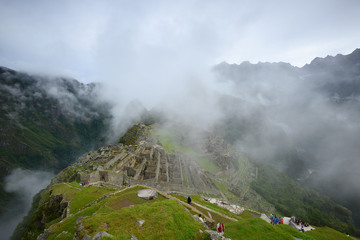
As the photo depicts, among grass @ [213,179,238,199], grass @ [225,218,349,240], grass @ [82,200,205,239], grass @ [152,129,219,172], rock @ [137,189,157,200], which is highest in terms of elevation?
grass @ [82,200,205,239]

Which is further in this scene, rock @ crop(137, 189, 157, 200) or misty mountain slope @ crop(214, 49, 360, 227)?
misty mountain slope @ crop(214, 49, 360, 227)

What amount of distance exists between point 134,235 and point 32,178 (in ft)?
629

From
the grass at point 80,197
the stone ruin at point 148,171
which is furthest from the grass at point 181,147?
the grass at point 80,197

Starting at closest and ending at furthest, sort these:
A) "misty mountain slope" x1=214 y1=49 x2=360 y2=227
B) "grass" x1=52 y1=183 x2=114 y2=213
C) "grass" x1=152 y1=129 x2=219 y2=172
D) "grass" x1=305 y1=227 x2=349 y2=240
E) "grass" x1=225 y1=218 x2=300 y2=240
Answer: "grass" x1=225 y1=218 x2=300 y2=240 → "grass" x1=52 y1=183 x2=114 y2=213 → "grass" x1=305 y1=227 x2=349 y2=240 → "grass" x1=152 y1=129 x2=219 y2=172 → "misty mountain slope" x1=214 y1=49 x2=360 y2=227

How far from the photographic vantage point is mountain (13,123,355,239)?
10734 mm

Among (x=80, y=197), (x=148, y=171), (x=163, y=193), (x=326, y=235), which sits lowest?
(x=148, y=171)

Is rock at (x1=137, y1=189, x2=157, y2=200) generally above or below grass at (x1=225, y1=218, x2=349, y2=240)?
below

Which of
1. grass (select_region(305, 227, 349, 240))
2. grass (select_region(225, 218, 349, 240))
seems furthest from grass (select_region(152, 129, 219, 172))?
grass (select_region(225, 218, 349, 240))

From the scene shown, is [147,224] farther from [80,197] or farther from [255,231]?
[80,197]

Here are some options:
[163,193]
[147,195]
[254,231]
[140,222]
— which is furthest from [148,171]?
[140,222]

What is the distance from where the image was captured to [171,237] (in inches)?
346

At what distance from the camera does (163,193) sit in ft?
67.5

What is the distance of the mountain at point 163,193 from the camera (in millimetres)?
10734

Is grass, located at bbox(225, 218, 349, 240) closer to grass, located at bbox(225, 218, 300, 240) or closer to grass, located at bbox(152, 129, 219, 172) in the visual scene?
grass, located at bbox(225, 218, 300, 240)
